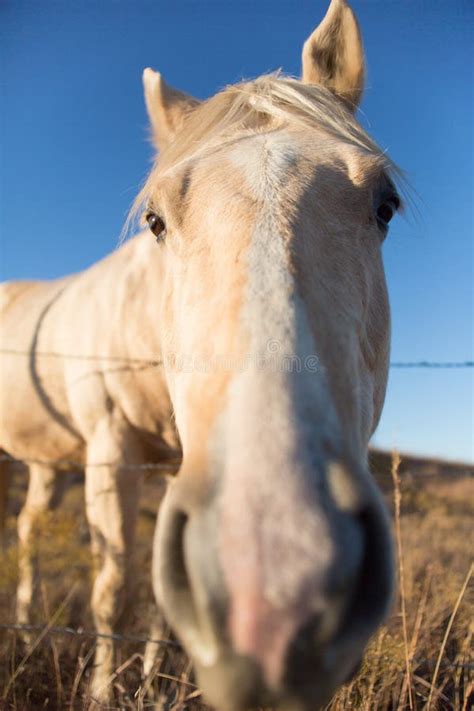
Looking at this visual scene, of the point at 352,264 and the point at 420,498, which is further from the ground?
the point at 352,264

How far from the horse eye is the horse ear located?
112cm

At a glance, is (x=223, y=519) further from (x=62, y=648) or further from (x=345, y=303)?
(x=62, y=648)

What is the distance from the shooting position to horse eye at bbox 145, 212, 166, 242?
2207mm

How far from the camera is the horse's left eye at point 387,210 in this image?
6.81ft

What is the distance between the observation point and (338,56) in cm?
261

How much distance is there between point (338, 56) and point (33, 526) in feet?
13.4

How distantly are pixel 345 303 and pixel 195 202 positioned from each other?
691 millimetres

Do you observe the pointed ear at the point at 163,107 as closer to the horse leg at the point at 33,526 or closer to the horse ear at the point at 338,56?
the horse ear at the point at 338,56

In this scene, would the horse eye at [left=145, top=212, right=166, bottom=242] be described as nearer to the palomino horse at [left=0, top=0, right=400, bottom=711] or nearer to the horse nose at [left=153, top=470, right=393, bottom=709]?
the palomino horse at [left=0, top=0, right=400, bottom=711]

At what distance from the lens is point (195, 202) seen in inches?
73.4

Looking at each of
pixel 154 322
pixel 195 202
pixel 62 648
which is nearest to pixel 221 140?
pixel 195 202

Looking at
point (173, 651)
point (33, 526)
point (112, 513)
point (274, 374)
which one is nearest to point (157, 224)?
point (274, 374)

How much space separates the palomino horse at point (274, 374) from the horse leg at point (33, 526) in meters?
1.13

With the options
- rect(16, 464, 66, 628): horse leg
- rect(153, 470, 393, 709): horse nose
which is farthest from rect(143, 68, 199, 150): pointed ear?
rect(16, 464, 66, 628): horse leg
